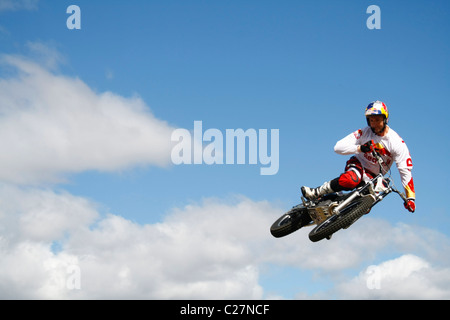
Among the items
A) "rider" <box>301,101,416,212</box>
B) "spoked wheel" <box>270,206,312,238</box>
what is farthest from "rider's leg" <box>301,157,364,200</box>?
"spoked wheel" <box>270,206,312,238</box>

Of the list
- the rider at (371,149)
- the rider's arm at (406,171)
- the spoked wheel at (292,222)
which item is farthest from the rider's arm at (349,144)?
the spoked wheel at (292,222)

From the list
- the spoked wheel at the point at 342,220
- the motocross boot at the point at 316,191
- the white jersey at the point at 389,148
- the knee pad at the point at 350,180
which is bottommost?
the spoked wheel at the point at 342,220

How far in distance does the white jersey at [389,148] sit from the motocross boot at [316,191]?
1.46m

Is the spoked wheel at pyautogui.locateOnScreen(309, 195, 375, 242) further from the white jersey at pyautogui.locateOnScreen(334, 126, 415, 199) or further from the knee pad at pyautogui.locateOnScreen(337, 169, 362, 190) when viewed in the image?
the white jersey at pyautogui.locateOnScreen(334, 126, 415, 199)

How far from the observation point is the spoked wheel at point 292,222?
56.2ft

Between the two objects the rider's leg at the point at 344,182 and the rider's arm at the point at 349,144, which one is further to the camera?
the rider's leg at the point at 344,182

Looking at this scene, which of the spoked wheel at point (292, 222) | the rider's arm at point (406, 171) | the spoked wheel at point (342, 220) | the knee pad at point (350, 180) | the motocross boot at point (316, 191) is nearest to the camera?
the spoked wheel at point (342, 220)

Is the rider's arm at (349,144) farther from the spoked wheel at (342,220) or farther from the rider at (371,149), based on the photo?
the spoked wheel at (342,220)

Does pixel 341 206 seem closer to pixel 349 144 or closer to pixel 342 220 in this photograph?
pixel 342 220

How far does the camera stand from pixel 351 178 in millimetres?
15734

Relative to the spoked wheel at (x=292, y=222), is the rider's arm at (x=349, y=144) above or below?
above

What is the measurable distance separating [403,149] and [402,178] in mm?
883

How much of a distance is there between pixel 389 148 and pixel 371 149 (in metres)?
0.57
